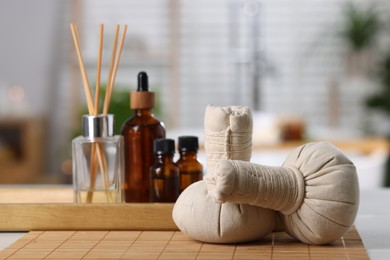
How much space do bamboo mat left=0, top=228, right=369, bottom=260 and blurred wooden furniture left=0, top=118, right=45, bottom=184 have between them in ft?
15.8

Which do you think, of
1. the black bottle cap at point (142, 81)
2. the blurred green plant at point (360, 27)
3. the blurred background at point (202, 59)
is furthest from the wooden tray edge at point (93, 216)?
the blurred green plant at point (360, 27)

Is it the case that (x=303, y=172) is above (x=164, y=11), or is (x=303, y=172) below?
below

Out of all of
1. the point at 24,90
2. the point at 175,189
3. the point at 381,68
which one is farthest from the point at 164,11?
the point at 175,189

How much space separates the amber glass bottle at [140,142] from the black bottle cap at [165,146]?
0.07 meters

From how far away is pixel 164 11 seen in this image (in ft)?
22.3

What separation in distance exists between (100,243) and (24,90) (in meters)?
5.53

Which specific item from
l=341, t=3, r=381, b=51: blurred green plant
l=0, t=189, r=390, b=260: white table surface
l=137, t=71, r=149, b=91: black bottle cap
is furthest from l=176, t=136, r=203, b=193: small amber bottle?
l=341, t=3, r=381, b=51: blurred green plant

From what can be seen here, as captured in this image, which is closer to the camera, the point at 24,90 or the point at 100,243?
the point at 100,243

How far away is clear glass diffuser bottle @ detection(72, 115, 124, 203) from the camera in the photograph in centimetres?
133

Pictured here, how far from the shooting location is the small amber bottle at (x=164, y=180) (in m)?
1.29

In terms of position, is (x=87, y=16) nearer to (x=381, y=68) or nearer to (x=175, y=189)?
(x=381, y=68)

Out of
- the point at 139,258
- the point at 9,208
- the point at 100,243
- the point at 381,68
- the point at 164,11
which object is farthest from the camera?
the point at 164,11

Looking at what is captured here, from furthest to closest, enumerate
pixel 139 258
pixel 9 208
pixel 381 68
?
pixel 381 68
pixel 9 208
pixel 139 258

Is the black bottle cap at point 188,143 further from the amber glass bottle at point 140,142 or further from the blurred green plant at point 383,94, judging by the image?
the blurred green plant at point 383,94
